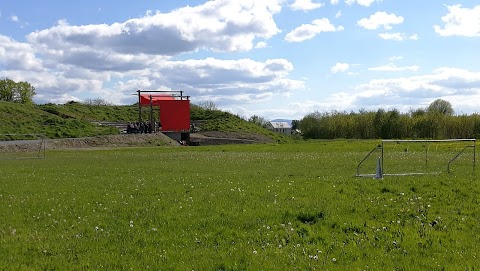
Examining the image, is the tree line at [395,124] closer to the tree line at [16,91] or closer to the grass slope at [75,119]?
the grass slope at [75,119]

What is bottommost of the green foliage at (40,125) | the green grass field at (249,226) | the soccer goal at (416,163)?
the green grass field at (249,226)

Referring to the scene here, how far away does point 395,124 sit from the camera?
10638 cm

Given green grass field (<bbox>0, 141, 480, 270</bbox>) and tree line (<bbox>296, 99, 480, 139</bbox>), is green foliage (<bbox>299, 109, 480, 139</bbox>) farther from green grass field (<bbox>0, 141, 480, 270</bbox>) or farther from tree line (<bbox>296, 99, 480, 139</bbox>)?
green grass field (<bbox>0, 141, 480, 270</bbox>)

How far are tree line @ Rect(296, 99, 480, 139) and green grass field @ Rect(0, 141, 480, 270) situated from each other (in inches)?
3600

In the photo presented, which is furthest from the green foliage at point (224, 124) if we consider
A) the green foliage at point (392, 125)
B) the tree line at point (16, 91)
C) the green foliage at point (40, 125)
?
the tree line at point (16, 91)

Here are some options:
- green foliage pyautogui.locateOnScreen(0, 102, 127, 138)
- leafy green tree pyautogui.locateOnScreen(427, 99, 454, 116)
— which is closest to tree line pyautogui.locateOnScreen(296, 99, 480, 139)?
leafy green tree pyautogui.locateOnScreen(427, 99, 454, 116)

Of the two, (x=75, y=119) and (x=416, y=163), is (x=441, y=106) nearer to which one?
(x=75, y=119)

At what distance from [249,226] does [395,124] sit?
3971 inches

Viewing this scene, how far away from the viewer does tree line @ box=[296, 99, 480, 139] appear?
102 metres

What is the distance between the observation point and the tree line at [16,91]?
117250 millimetres

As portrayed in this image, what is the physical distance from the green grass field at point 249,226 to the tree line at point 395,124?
300ft

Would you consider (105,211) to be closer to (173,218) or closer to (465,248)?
(173,218)

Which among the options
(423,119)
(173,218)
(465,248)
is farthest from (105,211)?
(423,119)

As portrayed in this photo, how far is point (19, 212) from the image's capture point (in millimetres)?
13312
